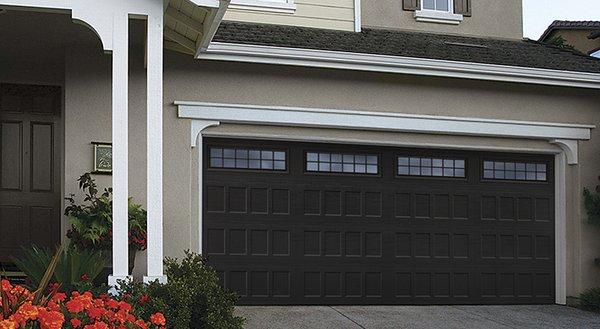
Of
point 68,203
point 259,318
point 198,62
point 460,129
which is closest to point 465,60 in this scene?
point 460,129

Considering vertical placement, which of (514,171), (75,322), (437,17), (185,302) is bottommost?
(185,302)

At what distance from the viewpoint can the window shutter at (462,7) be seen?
12922mm

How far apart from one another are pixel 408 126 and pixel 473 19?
2.76 meters

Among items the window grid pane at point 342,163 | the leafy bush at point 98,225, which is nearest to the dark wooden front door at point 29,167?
the leafy bush at point 98,225

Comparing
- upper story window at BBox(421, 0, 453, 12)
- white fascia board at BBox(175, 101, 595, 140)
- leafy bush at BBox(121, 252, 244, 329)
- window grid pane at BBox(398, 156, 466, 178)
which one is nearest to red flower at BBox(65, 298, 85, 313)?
leafy bush at BBox(121, 252, 244, 329)

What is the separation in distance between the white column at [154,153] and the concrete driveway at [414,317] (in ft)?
6.18

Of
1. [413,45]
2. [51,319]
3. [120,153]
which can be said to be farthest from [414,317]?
[51,319]

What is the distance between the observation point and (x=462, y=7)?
1295 centimetres

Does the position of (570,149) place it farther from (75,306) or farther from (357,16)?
(75,306)

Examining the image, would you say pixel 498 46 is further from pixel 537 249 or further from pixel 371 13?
pixel 537 249

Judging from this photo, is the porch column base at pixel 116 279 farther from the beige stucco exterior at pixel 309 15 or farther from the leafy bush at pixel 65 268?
the beige stucco exterior at pixel 309 15

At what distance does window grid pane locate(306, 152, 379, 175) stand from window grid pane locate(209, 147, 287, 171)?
15.1 inches

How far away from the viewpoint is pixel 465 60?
437 inches

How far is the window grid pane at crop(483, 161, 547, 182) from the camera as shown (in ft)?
38.9
